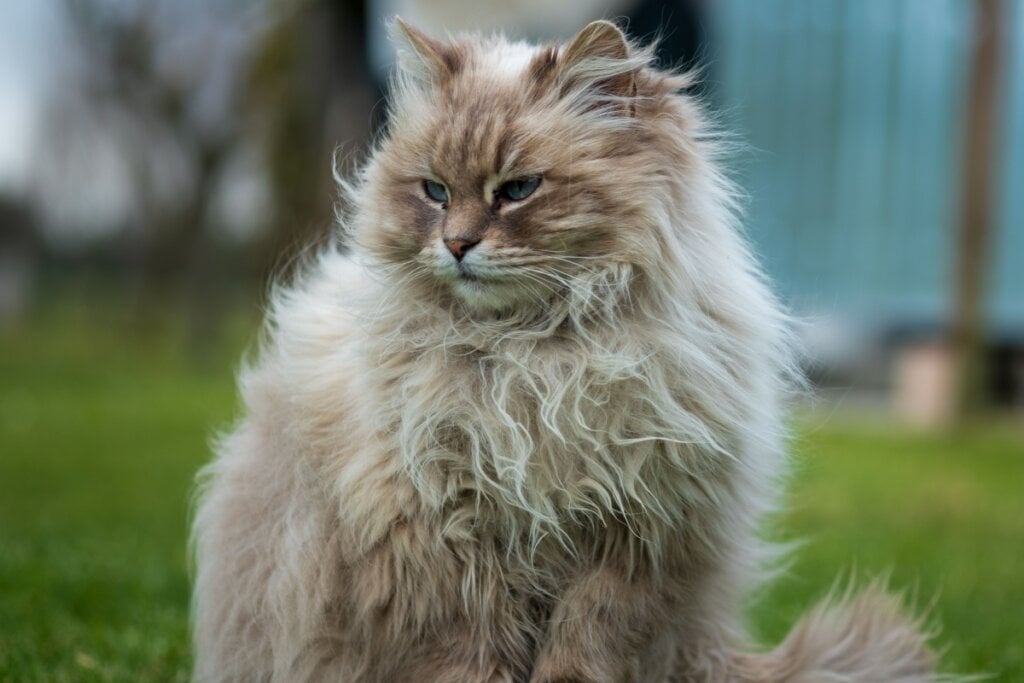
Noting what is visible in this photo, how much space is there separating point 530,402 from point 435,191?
574mm

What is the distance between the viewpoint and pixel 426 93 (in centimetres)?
306

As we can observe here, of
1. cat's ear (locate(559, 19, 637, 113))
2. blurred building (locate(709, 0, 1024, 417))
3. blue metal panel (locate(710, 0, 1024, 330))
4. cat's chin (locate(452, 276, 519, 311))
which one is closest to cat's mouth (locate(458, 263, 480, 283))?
cat's chin (locate(452, 276, 519, 311))

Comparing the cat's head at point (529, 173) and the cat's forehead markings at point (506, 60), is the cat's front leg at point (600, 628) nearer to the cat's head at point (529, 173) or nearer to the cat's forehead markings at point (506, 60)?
the cat's head at point (529, 173)

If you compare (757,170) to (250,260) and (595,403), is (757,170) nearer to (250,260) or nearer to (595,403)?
(250,260)

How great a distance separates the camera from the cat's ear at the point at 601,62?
2.86m

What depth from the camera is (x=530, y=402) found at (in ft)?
9.32

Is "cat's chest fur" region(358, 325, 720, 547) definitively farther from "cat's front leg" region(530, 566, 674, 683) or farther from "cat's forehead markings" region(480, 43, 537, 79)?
"cat's forehead markings" region(480, 43, 537, 79)

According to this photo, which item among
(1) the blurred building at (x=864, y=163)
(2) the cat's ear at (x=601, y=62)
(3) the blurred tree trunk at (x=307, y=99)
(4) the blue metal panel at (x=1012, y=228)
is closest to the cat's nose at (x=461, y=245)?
(2) the cat's ear at (x=601, y=62)

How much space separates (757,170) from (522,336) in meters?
12.8

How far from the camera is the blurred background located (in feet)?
15.7

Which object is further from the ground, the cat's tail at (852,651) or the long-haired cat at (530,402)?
the long-haired cat at (530,402)

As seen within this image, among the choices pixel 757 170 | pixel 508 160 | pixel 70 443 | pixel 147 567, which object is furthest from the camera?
pixel 757 170

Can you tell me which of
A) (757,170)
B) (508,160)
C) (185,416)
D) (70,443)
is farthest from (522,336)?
(757,170)

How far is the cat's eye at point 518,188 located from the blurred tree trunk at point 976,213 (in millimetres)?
8966
